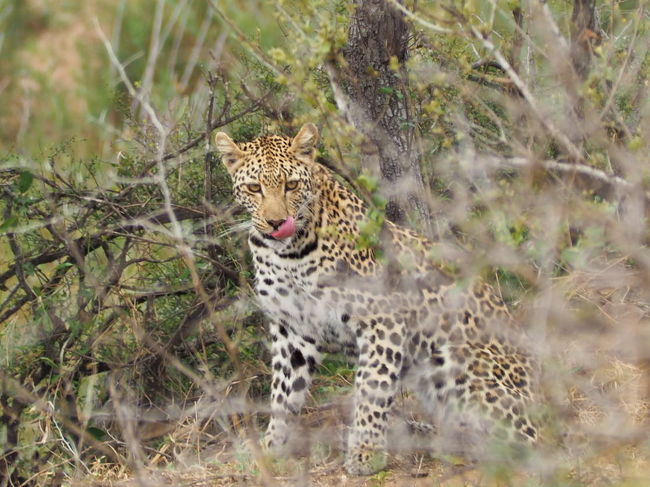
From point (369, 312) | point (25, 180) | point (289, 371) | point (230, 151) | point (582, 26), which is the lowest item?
point (289, 371)

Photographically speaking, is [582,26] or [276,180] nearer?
[582,26]

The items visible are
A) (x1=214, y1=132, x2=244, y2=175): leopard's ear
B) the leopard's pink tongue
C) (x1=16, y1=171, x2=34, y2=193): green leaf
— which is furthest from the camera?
(x1=16, y1=171, x2=34, y2=193): green leaf

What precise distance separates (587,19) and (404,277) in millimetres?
1905

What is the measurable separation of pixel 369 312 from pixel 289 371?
0.75m

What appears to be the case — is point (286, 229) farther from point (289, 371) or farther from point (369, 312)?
point (289, 371)

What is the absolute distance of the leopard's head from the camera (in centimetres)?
680

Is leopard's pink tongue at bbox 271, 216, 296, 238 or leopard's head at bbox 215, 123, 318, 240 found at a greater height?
leopard's head at bbox 215, 123, 318, 240

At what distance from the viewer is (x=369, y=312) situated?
23.0 ft

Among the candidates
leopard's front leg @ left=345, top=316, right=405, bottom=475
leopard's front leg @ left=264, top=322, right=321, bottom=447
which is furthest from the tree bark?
leopard's front leg @ left=264, top=322, right=321, bottom=447

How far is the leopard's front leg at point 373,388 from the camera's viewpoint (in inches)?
271

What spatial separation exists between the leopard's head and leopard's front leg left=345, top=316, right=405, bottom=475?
0.80 meters

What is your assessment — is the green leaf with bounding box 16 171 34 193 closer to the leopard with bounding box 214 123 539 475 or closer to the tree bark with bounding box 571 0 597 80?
the leopard with bounding box 214 123 539 475

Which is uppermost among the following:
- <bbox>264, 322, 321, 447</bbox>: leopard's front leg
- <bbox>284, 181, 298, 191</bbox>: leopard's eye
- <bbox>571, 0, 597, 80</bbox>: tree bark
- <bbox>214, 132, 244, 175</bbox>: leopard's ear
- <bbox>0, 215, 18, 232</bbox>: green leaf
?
<bbox>571, 0, 597, 80</bbox>: tree bark

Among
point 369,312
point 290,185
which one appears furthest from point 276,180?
point 369,312
